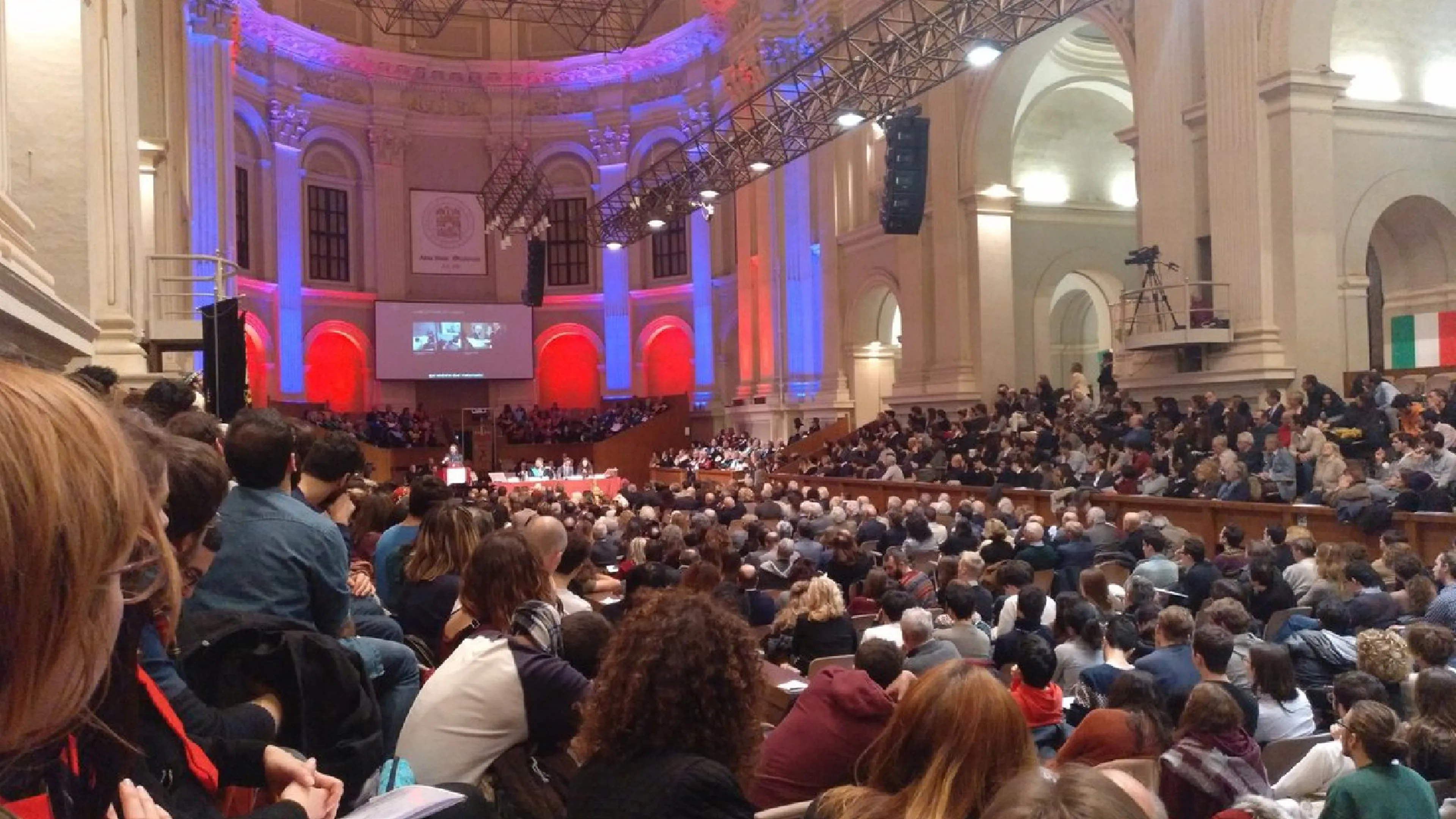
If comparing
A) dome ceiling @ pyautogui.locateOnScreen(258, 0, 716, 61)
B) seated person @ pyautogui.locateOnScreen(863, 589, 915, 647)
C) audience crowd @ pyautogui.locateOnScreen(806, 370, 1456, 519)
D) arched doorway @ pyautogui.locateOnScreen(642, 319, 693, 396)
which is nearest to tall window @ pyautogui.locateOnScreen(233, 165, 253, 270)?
dome ceiling @ pyautogui.locateOnScreen(258, 0, 716, 61)

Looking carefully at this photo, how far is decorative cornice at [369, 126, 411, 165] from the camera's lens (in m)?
31.4

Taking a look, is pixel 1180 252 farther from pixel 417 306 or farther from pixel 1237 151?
pixel 417 306

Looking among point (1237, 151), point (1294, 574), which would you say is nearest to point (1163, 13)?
point (1237, 151)

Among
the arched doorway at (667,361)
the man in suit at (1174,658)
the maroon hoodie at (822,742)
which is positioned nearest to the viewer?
the maroon hoodie at (822,742)

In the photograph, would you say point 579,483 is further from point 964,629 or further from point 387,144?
point 964,629

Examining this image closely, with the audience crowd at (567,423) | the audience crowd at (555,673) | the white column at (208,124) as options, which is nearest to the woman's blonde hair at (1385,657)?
the audience crowd at (555,673)

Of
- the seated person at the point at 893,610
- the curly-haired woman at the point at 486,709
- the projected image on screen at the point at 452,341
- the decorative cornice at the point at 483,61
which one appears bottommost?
the seated person at the point at 893,610

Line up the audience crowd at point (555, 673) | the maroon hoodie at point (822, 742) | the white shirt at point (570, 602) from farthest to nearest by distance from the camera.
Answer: the white shirt at point (570, 602)
the maroon hoodie at point (822, 742)
the audience crowd at point (555, 673)

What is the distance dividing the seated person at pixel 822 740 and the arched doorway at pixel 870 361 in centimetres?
2140

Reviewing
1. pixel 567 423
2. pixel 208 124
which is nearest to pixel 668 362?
pixel 567 423

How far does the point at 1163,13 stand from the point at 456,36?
22.3 meters

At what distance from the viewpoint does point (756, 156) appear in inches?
774

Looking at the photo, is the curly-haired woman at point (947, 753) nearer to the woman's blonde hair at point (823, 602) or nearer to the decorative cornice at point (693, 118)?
the woman's blonde hair at point (823, 602)

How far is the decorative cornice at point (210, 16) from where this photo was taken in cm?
1702
